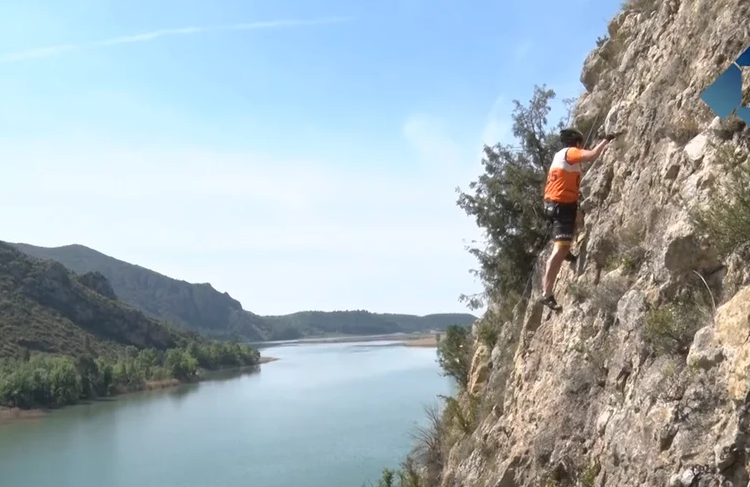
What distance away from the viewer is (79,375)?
74688mm

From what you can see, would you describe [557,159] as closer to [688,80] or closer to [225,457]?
[688,80]

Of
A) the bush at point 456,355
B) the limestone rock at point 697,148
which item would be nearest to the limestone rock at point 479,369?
the bush at point 456,355

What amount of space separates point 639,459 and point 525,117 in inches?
346

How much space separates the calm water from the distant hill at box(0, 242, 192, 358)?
25249mm

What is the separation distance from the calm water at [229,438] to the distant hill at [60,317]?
25249 mm

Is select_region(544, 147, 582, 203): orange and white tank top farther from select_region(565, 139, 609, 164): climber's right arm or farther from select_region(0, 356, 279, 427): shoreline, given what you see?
select_region(0, 356, 279, 427): shoreline

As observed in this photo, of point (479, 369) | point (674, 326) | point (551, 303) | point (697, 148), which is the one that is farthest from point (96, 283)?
point (674, 326)

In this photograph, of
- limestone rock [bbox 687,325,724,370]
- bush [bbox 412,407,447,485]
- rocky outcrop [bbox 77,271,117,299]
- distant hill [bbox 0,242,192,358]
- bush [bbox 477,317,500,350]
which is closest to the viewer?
limestone rock [bbox 687,325,724,370]

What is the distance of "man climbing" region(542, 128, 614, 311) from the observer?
7074 millimetres

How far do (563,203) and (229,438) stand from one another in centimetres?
4203

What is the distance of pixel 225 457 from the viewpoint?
39250 mm

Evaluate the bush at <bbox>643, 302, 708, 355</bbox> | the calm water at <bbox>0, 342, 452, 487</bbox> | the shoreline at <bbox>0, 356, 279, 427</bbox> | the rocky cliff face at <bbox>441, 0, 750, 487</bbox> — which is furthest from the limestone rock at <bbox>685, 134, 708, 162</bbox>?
the shoreline at <bbox>0, 356, 279, 427</bbox>

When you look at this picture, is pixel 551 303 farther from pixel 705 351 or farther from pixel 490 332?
pixel 490 332

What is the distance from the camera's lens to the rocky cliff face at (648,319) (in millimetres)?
3971
